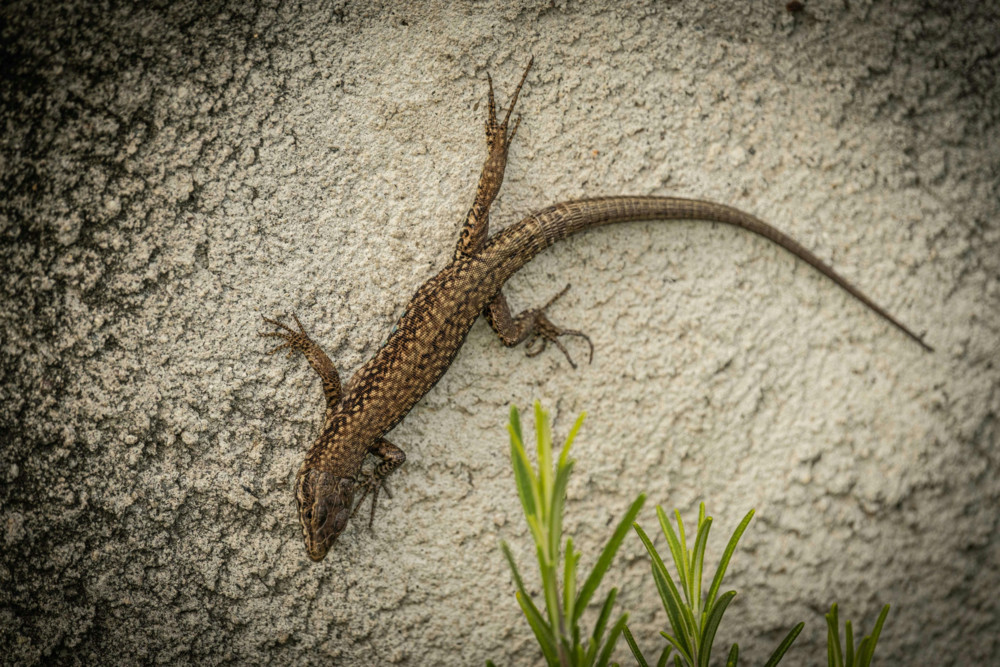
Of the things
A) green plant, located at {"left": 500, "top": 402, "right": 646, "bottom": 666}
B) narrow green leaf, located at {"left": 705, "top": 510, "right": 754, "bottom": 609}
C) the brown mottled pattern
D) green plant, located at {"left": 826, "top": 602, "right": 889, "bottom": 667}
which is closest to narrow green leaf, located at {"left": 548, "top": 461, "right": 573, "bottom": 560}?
green plant, located at {"left": 500, "top": 402, "right": 646, "bottom": 666}

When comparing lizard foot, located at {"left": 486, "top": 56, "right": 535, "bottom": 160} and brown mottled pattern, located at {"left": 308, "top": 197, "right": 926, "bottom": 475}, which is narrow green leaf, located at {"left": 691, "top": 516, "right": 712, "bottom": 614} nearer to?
brown mottled pattern, located at {"left": 308, "top": 197, "right": 926, "bottom": 475}

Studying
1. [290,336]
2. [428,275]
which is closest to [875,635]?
[428,275]

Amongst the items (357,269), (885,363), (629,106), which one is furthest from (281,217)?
(885,363)

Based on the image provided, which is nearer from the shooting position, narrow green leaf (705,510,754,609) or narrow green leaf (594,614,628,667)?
narrow green leaf (594,614,628,667)

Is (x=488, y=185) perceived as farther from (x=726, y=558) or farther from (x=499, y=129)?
(x=726, y=558)

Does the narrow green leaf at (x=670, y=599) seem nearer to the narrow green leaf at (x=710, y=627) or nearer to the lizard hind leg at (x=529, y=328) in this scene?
the narrow green leaf at (x=710, y=627)
